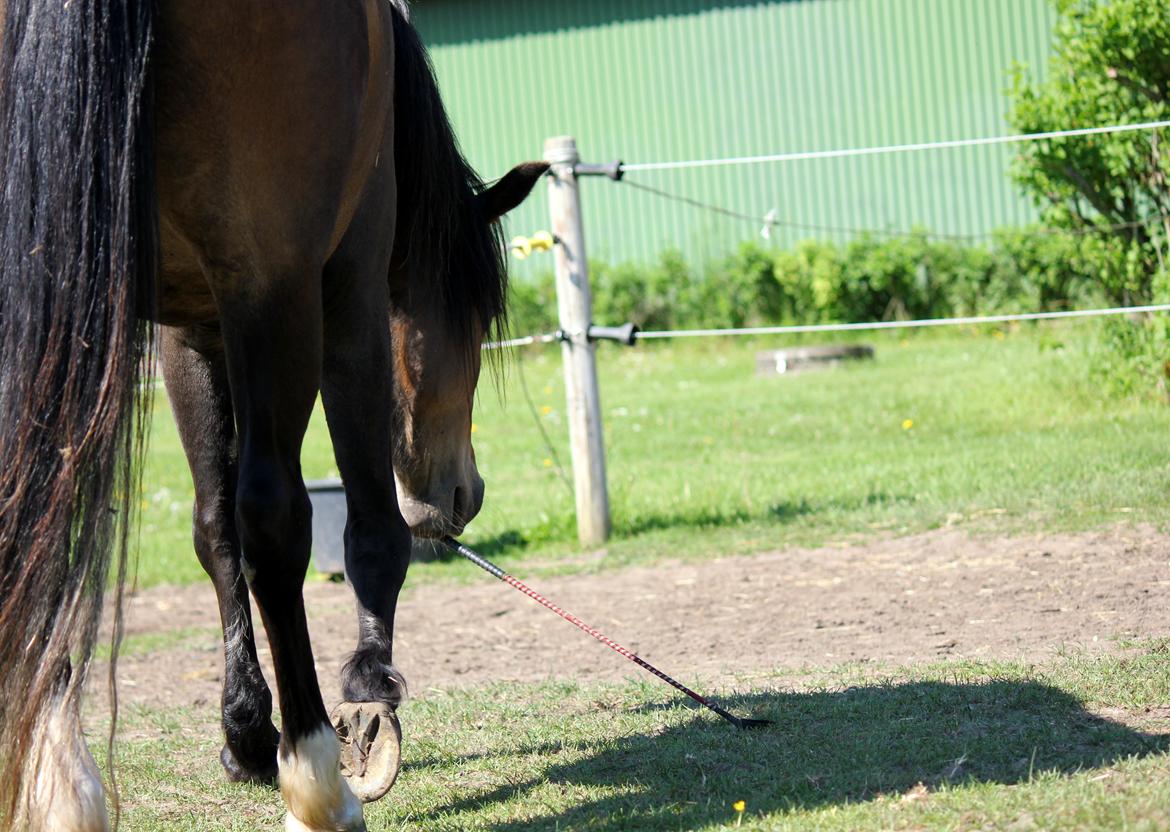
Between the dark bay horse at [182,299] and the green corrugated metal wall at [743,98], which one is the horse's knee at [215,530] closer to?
the dark bay horse at [182,299]

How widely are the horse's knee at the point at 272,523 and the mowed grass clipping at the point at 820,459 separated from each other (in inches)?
70.8

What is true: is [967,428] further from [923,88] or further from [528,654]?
[923,88]

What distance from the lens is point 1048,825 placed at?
2.46 meters

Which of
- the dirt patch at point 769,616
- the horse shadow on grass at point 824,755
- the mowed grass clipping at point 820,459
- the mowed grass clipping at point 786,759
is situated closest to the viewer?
the mowed grass clipping at point 786,759

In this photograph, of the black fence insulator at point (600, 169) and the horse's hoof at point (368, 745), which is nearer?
the horse's hoof at point (368, 745)

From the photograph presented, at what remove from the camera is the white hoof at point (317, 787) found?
275 cm

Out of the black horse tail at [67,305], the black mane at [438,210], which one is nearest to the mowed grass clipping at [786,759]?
the black horse tail at [67,305]

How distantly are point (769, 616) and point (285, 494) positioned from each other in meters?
2.87

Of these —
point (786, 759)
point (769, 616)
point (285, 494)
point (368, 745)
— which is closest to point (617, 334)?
point (769, 616)

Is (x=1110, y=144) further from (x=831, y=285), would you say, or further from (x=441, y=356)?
(x=831, y=285)

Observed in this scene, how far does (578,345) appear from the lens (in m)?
7.03

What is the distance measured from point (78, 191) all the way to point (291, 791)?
51.6 inches

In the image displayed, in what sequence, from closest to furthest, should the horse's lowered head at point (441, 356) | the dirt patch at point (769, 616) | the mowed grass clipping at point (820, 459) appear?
the horse's lowered head at point (441, 356)
the dirt patch at point (769, 616)
the mowed grass clipping at point (820, 459)

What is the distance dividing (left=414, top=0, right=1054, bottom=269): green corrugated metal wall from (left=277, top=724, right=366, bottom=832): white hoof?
13.0 m
